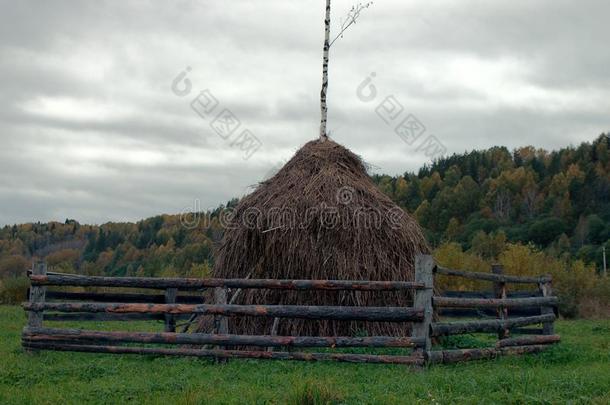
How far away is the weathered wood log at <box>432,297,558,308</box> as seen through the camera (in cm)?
1030

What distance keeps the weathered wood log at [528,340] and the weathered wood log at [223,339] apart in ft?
7.41

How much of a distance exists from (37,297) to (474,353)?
6.71 metres

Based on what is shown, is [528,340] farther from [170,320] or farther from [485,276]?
[170,320]

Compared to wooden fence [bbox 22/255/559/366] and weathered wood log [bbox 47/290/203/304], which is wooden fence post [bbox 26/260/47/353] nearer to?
wooden fence [bbox 22/255/559/366]

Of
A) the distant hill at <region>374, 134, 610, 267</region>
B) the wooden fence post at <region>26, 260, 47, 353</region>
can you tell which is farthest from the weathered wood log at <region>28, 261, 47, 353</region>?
the distant hill at <region>374, 134, 610, 267</region>

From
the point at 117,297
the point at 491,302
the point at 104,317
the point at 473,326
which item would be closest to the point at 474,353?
the point at 473,326

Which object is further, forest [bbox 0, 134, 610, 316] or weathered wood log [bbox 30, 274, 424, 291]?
forest [bbox 0, 134, 610, 316]

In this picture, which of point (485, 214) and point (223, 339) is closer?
point (223, 339)

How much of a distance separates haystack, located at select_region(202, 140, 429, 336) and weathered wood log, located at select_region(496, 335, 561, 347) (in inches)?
69.1

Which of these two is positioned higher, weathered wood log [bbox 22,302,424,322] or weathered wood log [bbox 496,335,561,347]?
weathered wood log [bbox 22,302,424,322]

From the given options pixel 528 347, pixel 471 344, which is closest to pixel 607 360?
pixel 528 347

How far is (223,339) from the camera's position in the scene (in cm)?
993

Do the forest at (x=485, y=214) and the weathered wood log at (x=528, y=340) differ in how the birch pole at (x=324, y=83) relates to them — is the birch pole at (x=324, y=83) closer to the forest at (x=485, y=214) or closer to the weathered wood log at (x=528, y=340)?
the weathered wood log at (x=528, y=340)

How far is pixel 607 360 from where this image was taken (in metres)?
10.7
